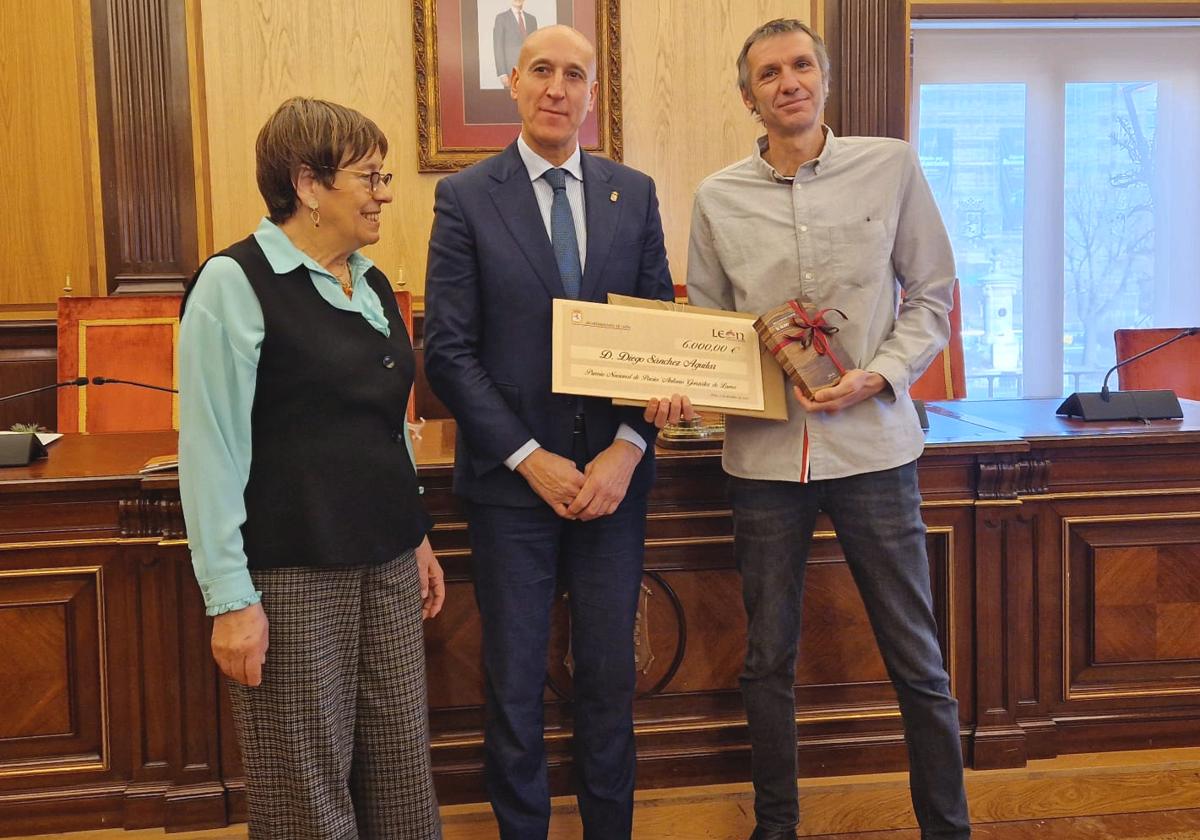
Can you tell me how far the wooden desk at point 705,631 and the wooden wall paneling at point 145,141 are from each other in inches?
56.0

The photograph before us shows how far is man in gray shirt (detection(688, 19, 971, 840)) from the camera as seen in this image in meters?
1.77

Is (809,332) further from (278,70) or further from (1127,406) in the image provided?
(278,70)

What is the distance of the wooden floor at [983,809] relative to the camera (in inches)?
84.0

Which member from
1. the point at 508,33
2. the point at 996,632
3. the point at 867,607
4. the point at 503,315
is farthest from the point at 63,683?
the point at 508,33

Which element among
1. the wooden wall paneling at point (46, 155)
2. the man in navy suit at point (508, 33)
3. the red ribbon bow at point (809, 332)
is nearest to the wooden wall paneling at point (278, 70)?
the man in navy suit at point (508, 33)

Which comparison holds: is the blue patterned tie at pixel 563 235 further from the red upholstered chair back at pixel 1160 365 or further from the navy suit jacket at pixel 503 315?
the red upholstered chair back at pixel 1160 365

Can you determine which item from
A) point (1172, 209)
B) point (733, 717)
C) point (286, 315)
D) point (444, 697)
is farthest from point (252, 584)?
point (1172, 209)

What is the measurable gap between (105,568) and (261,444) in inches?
40.5

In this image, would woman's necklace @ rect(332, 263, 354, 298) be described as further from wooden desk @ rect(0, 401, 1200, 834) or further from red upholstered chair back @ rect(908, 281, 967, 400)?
red upholstered chair back @ rect(908, 281, 967, 400)

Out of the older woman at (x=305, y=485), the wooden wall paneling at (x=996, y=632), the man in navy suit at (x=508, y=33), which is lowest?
the wooden wall paneling at (x=996, y=632)

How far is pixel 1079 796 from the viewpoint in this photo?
2.26 meters

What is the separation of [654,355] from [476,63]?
2.45m

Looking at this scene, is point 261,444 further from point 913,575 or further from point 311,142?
point 913,575

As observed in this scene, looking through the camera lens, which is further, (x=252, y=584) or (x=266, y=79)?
(x=266, y=79)
